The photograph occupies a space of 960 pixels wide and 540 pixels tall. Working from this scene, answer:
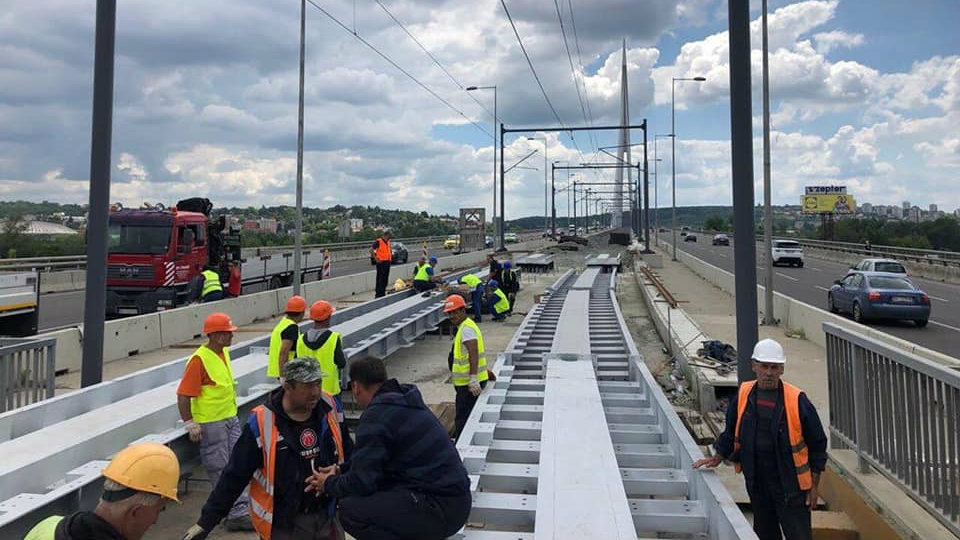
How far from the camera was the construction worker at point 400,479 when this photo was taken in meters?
3.31

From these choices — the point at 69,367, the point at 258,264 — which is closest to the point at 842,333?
the point at 69,367

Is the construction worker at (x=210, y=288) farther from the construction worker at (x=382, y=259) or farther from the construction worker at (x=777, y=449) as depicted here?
the construction worker at (x=777, y=449)

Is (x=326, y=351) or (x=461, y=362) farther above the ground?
(x=326, y=351)

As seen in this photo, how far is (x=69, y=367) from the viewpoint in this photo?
11711mm

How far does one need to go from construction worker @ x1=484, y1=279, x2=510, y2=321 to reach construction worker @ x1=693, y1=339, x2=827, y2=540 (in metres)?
13.6

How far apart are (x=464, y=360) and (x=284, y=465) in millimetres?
3609

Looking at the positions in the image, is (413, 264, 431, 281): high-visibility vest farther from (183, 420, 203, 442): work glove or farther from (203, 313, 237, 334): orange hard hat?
(183, 420, 203, 442): work glove

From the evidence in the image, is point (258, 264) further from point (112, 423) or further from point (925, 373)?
point (925, 373)

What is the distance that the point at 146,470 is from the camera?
236 centimetres

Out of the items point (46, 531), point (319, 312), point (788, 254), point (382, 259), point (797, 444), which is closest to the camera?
point (46, 531)

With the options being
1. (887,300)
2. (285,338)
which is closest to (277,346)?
(285,338)

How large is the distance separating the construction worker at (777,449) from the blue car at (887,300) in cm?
1582

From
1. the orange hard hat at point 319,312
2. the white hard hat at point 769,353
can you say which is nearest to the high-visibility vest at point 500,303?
the orange hard hat at point 319,312

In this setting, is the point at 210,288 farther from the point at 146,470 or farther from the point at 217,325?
the point at 146,470
